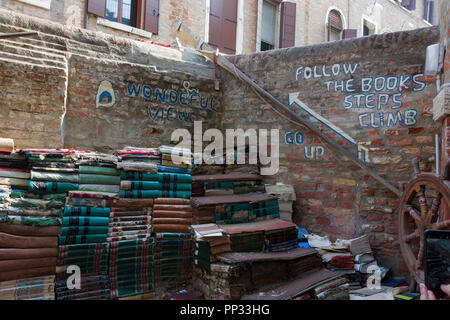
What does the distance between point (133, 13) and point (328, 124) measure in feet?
19.9

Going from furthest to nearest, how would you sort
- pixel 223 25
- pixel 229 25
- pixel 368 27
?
pixel 368 27 < pixel 229 25 < pixel 223 25

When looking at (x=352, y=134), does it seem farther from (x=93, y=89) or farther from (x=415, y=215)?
(x=93, y=89)

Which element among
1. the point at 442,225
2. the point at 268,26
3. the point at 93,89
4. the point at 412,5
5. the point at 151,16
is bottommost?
the point at 442,225

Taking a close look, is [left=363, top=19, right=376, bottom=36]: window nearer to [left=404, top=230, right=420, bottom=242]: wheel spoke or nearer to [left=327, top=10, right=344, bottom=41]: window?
[left=327, top=10, right=344, bottom=41]: window

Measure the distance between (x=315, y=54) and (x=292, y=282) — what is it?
3.31 m

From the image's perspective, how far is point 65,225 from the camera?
12.2ft

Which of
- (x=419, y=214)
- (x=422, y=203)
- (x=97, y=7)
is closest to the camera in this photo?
(x=422, y=203)

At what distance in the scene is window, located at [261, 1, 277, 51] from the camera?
12047 millimetres

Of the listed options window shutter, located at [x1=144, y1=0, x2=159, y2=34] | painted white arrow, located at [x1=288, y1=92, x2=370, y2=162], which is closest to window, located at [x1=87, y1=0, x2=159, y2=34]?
window shutter, located at [x1=144, y1=0, x2=159, y2=34]

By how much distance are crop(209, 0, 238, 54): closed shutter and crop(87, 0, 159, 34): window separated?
1.83 m

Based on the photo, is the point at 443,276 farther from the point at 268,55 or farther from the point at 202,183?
the point at 268,55

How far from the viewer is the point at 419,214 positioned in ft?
14.3

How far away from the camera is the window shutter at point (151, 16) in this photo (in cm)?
891

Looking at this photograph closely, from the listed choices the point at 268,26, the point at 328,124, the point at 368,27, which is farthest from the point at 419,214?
the point at 368,27
